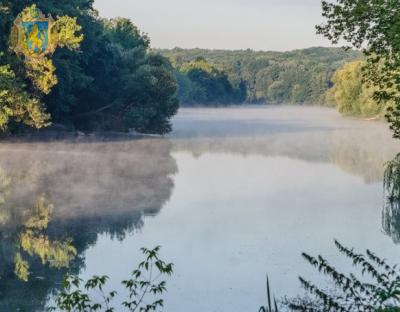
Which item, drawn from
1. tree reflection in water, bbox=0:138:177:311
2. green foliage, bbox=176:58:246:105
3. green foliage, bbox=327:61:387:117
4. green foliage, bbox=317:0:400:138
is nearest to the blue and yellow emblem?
tree reflection in water, bbox=0:138:177:311

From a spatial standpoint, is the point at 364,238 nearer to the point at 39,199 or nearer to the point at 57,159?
the point at 39,199

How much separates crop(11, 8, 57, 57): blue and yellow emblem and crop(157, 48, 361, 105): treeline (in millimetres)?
77817

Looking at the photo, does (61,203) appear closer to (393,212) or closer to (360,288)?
(393,212)

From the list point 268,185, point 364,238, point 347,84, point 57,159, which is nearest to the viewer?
point 364,238

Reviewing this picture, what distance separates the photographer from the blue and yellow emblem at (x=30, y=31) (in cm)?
3581

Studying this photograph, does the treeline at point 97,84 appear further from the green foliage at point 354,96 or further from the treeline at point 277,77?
the treeline at point 277,77

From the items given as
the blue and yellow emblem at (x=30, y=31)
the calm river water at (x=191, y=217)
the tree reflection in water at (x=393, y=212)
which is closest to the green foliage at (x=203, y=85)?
the blue and yellow emblem at (x=30, y=31)

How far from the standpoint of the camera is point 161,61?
52250 millimetres

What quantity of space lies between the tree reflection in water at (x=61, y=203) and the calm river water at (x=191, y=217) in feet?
0.15

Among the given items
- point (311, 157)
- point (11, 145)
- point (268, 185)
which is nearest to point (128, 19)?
point (11, 145)

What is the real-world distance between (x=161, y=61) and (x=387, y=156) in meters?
22.4

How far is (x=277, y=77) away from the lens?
541 ft

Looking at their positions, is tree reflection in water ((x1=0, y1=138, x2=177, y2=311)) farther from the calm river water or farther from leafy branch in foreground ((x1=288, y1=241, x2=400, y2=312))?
leafy branch in foreground ((x1=288, y1=241, x2=400, y2=312))

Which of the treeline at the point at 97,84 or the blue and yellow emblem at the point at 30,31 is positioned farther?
the treeline at the point at 97,84
